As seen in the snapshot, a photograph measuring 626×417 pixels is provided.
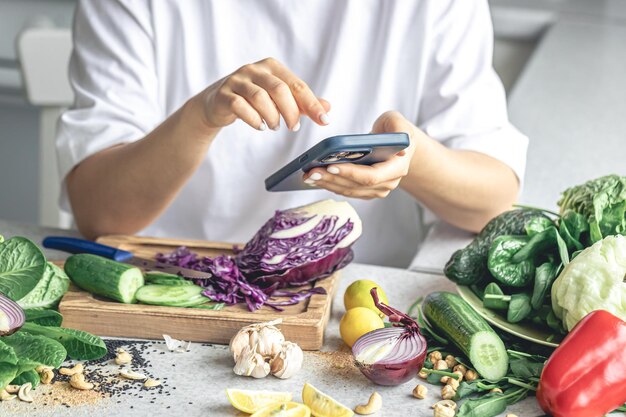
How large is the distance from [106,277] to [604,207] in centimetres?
71

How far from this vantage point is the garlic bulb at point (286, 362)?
3.54 ft

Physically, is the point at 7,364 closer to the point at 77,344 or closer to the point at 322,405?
the point at 77,344

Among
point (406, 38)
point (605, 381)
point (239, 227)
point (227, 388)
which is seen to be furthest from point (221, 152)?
point (605, 381)

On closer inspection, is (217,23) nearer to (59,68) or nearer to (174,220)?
(174,220)

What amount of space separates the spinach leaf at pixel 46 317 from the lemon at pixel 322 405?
0.37 m

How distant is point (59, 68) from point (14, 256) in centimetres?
110

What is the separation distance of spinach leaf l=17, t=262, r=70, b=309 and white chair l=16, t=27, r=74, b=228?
3.40ft

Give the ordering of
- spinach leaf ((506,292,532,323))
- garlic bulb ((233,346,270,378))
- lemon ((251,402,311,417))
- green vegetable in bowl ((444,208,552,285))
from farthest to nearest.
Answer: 1. green vegetable in bowl ((444,208,552,285))
2. spinach leaf ((506,292,532,323))
3. garlic bulb ((233,346,270,378))
4. lemon ((251,402,311,417))

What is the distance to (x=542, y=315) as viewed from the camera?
1196 mm

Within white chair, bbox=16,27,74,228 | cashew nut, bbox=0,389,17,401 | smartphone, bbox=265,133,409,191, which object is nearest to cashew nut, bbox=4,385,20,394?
cashew nut, bbox=0,389,17,401

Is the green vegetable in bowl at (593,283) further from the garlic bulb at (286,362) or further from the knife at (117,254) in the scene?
the knife at (117,254)

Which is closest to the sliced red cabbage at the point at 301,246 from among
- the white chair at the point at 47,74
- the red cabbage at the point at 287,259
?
the red cabbage at the point at 287,259

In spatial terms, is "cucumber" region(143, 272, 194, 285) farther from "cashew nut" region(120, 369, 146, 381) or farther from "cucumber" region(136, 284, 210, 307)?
"cashew nut" region(120, 369, 146, 381)

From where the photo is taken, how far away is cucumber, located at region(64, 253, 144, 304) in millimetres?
1215
